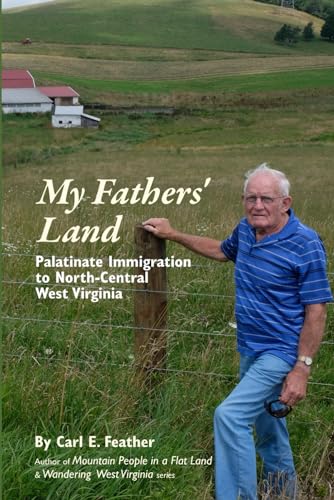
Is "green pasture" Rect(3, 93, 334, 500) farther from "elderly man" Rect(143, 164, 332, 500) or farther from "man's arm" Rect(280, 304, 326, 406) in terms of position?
"man's arm" Rect(280, 304, 326, 406)

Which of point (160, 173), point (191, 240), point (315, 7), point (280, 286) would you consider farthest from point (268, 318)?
point (315, 7)

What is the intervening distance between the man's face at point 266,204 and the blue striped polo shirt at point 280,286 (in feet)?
0.15

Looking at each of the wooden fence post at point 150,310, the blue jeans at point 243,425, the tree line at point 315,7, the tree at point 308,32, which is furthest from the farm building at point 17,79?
the blue jeans at point 243,425

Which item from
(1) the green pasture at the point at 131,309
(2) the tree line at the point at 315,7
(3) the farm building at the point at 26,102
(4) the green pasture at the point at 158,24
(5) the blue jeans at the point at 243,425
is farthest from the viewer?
(2) the tree line at the point at 315,7

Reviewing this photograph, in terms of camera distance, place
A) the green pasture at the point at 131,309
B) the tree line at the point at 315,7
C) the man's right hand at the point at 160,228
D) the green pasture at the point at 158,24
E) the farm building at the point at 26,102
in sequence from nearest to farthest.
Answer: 1. the green pasture at the point at 131,309
2. the man's right hand at the point at 160,228
3. the farm building at the point at 26,102
4. the green pasture at the point at 158,24
5. the tree line at the point at 315,7

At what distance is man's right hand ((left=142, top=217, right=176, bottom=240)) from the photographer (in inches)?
162

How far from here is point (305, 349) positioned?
345 cm

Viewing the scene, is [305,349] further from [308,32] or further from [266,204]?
[308,32]

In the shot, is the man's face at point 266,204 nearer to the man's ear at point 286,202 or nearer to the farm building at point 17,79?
the man's ear at point 286,202

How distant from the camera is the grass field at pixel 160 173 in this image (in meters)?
4.15

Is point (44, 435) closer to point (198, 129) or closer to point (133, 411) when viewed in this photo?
point (133, 411)

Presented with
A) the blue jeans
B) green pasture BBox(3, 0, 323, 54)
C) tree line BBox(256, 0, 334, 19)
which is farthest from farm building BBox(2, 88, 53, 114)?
the blue jeans

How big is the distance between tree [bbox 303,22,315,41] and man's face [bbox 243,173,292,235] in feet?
11.7

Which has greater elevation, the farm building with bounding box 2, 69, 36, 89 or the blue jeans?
the farm building with bounding box 2, 69, 36, 89
